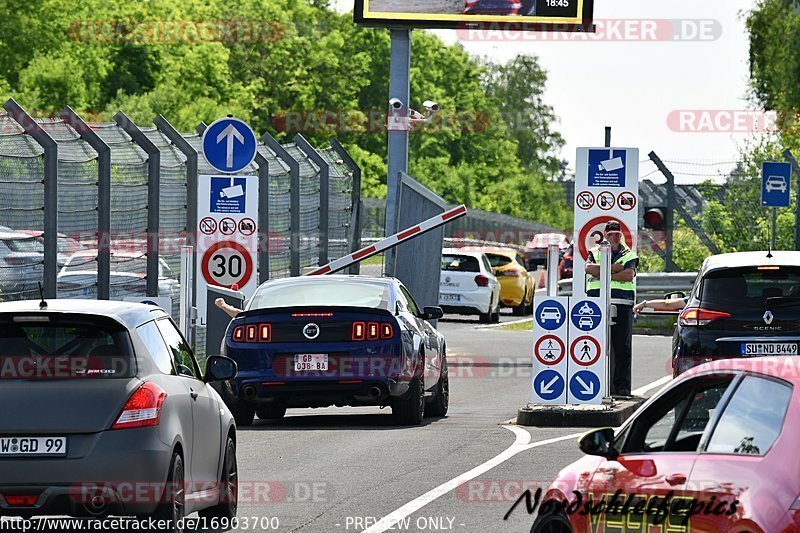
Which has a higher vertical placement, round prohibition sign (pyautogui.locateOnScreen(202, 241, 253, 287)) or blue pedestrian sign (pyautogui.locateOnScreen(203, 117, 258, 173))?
blue pedestrian sign (pyautogui.locateOnScreen(203, 117, 258, 173))

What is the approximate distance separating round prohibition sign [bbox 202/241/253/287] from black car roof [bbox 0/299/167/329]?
371 inches

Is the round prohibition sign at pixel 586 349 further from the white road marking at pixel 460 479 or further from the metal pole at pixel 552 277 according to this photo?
the white road marking at pixel 460 479

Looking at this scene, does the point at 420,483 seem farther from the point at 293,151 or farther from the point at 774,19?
the point at 774,19

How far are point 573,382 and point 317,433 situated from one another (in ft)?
8.28

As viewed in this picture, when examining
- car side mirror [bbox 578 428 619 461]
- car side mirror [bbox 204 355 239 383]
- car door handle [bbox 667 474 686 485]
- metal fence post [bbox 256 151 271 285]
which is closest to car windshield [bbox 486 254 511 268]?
metal fence post [bbox 256 151 271 285]

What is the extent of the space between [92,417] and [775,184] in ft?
86.3

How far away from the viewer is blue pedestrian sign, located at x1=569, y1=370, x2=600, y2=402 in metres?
18.2

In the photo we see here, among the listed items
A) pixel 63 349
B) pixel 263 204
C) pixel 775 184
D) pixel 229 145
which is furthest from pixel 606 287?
pixel 775 184

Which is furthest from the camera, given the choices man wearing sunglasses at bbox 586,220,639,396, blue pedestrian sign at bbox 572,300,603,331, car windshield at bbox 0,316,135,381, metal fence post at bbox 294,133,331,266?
metal fence post at bbox 294,133,331,266

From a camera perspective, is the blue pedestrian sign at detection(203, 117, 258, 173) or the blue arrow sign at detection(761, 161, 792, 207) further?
the blue arrow sign at detection(761, 161, 792, 207)

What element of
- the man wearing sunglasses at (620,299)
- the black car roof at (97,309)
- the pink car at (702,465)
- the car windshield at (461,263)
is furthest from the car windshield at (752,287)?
the car windshield at (461,263)

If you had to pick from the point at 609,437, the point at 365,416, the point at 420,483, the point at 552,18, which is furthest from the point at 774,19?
the point at 609,437

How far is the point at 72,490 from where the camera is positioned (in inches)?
384

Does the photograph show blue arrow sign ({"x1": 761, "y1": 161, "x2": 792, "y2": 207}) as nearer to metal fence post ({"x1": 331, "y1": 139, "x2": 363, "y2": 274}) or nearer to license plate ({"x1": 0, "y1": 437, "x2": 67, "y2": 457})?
metal fence post ({"x1": 331, "y1": 139, "x2": 363, "y2": 274})
